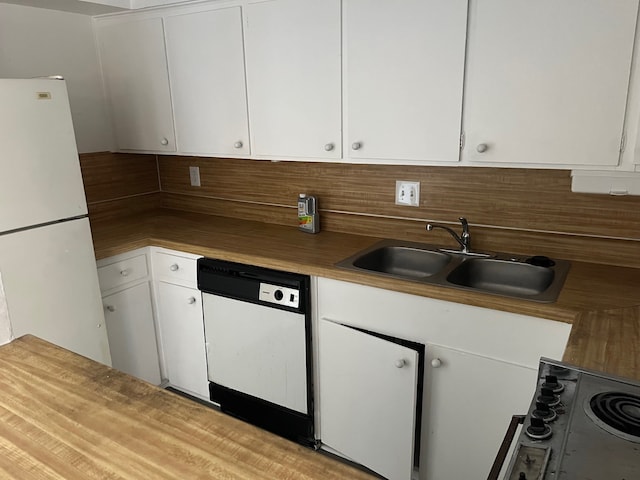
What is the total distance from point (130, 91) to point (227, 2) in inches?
32.3

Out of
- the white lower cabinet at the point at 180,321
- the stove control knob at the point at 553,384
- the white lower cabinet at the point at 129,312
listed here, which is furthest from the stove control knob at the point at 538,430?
the white lower cabinet at the point at 129,312

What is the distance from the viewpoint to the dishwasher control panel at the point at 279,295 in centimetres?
209

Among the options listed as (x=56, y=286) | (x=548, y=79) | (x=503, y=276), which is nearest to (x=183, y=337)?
Answer: (x=56, y=286)

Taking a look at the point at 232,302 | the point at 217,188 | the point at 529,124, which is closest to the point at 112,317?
the point at 232,302

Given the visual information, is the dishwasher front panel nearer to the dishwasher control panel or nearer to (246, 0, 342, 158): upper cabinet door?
the dishwasher control panel

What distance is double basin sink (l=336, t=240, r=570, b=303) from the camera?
6.24ft

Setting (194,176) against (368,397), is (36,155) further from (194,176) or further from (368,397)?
(368,397)

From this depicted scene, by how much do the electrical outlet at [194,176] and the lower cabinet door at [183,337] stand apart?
740 mm

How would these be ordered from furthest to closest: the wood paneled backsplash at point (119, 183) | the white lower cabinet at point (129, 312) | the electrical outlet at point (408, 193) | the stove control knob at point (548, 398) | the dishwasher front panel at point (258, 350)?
the wood paneled backsplash at point (119, 183) < the white lower cabinet at point (129, 312) < the electrical outlet at point (408, 193) < the dishwasher front panel at point (258, 350) < the stove control knob at point (548, 398)

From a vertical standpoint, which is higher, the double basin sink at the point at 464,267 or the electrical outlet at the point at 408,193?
the electrical outlet at the point at 408,193

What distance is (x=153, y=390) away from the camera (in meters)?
1.13

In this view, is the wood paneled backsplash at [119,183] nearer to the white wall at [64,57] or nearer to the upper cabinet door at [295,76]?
the white wall at [64,57]

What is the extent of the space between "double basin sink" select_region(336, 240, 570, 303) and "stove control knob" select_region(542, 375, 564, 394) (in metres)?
0.51

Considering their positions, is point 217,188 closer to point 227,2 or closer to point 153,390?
point 227,2
